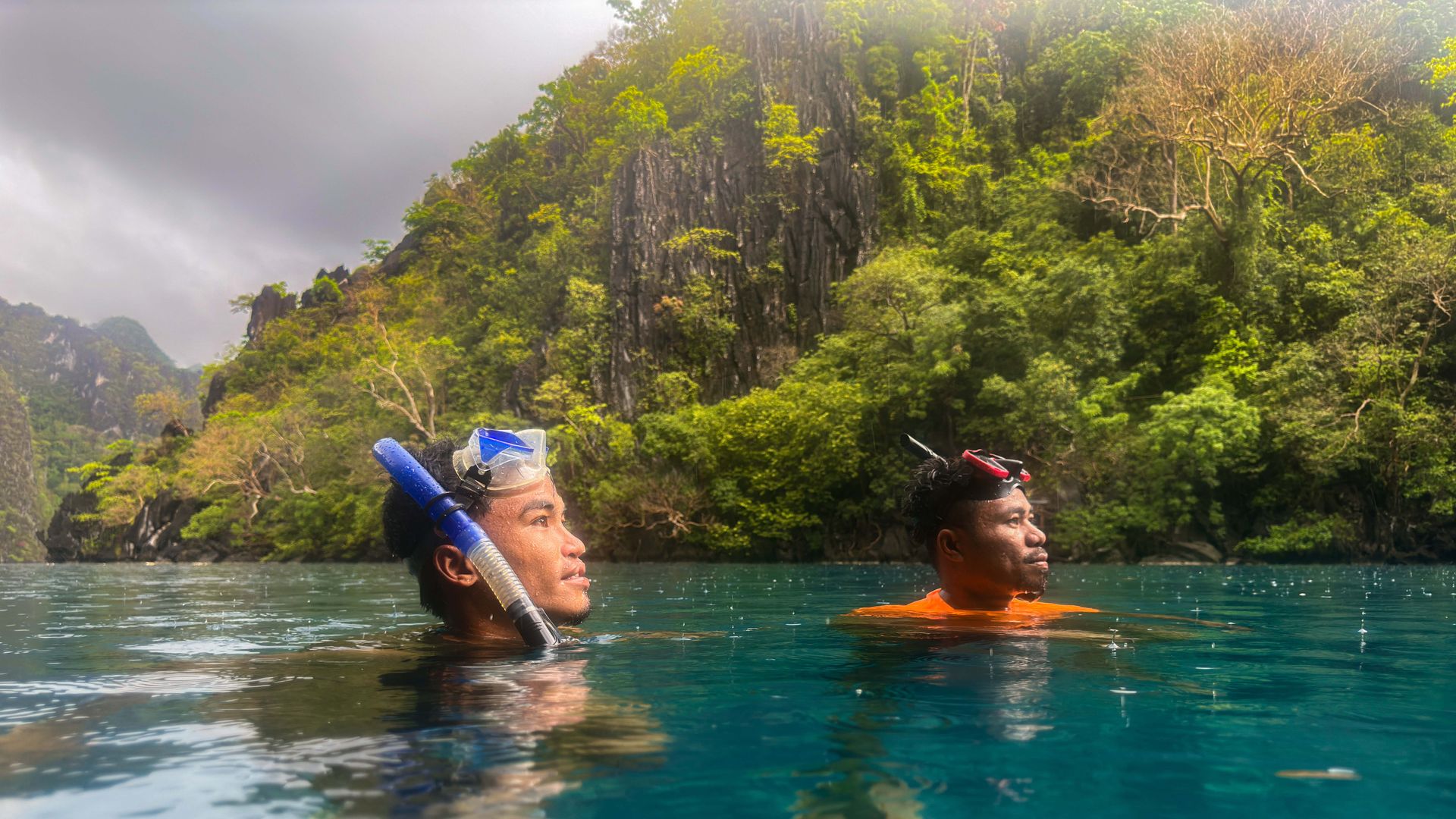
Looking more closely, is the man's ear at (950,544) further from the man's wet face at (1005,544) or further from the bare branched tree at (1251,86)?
the bare branched tree at (1251,86)

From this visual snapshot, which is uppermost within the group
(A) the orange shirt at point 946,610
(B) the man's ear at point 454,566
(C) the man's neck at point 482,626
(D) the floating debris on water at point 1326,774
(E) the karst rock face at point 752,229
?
(E) the karst rock face at point 752,229

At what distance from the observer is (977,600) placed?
6.27 m

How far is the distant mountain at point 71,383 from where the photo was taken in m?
99.9

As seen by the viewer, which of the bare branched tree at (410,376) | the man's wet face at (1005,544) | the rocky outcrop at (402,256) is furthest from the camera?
the rocky outcrop at (402,256)

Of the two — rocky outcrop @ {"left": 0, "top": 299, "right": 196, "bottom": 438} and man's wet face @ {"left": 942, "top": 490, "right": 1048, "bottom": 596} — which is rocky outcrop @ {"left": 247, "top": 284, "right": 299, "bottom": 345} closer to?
rocky outcrop @ {"left": 0, "top": 299, "right": 196, "bottom": 438}

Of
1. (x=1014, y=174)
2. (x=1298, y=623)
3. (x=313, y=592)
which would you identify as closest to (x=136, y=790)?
(x=1298, y=623)

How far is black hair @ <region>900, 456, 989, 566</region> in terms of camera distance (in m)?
6.00

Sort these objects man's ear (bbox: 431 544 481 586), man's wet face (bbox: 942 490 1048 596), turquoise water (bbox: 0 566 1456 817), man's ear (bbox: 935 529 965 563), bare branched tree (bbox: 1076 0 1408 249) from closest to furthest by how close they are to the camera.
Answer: turquoise water (bbox: 0 566 1456 817) → man's ear (bbox: 431 544 481 586) → man's wet face (bbox: 942 490 1048 596) → man's ear (bbox: 935 529 965 563) → bare branched tree (bbox: 1076 0 1408 249)

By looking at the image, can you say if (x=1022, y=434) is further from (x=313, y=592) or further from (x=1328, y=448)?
(x=313, y=592)

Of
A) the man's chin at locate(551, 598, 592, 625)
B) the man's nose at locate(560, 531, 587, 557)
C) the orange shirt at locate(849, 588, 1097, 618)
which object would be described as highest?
the man's nose at locate(560, 531, 587, 557)

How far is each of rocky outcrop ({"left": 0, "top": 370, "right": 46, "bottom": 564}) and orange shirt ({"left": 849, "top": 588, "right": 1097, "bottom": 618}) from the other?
85413 mm

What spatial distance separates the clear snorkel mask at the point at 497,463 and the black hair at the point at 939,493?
258 cm

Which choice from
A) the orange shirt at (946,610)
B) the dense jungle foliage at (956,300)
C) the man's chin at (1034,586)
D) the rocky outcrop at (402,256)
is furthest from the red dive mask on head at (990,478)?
the rocky outcrop at (402,256)

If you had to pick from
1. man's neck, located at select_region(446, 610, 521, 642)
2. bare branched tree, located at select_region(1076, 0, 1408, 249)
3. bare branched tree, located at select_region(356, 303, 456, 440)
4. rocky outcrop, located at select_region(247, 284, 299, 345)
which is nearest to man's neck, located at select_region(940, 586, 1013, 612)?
man's neck, located at select_region(446, 610, 521, 642)
